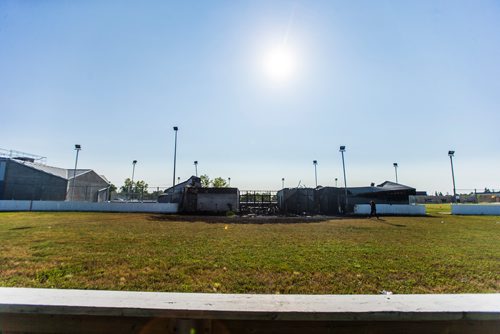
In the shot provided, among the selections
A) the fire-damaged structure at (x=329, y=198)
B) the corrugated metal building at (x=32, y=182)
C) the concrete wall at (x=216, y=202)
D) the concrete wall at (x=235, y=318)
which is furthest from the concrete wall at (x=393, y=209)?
the corrugated metal building at (x=32, y=182)

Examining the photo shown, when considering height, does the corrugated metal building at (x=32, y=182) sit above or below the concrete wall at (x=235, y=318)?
above

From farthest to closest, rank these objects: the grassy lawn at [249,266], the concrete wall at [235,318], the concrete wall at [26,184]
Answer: the concrete wall at [26,184]
the grassy lawn at [249,266]
the concrete wall at [235,318]

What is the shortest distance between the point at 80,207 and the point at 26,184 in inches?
543

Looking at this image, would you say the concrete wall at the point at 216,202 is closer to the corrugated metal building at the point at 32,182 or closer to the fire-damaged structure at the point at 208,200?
the fire-damaged structure at the point at 208,200

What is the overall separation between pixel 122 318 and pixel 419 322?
Result: 5.81ft

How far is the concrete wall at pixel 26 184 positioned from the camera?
34844 mm

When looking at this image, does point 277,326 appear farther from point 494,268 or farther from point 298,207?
point 298,207

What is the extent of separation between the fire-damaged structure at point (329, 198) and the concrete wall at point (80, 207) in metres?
13.2

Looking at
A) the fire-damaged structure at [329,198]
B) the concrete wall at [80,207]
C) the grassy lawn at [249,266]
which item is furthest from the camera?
the fire-damaged structure at [329,198]

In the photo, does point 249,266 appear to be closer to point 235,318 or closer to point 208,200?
point 235,318

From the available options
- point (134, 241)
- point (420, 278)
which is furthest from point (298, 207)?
point (420, 278)

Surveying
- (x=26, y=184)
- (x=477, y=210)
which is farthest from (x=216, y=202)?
(x=477, y=210)

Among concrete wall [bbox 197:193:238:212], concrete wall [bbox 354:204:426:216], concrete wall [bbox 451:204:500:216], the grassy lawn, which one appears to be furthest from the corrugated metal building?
concrete wall [bbox 451:204:500:216]

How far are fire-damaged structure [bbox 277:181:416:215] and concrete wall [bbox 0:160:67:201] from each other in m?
30.7
